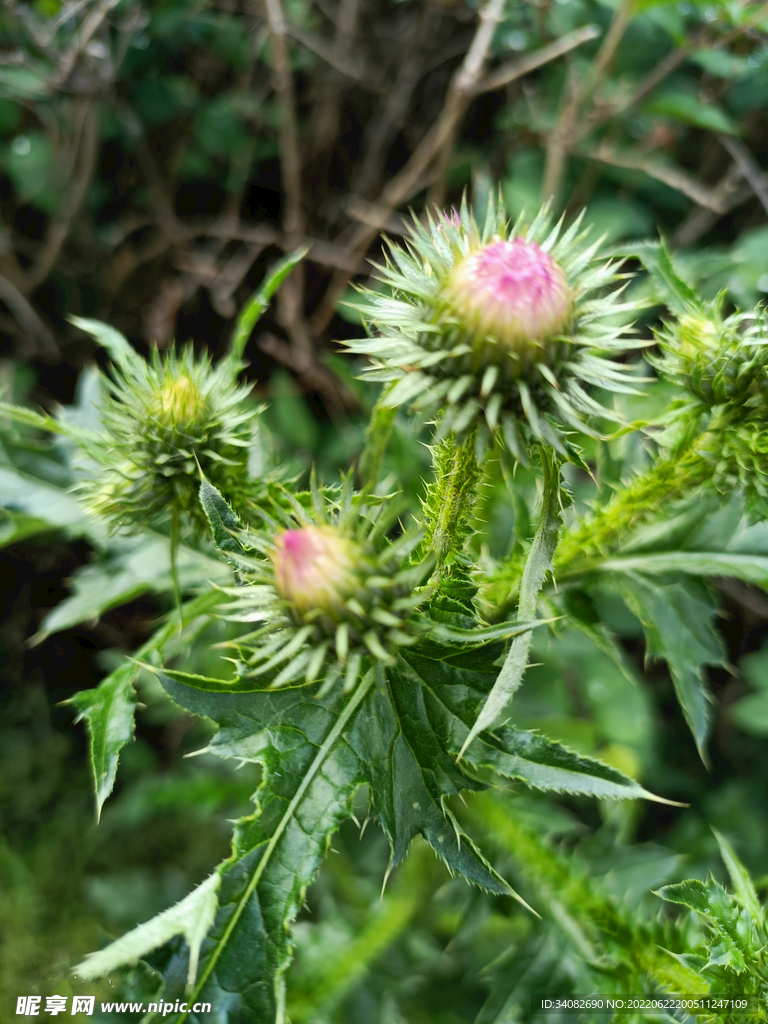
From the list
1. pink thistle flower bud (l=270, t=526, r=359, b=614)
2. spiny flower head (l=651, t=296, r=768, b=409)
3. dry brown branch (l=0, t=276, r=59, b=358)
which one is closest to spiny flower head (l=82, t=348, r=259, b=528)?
pink thistle flower bud (l=270, t=526, r=359, b=614)

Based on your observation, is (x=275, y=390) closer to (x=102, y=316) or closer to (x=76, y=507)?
(x=102, y=316)

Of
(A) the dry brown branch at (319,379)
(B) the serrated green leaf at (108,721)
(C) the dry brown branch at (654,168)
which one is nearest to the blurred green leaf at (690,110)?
(C) the dry brown branch at (654,168)

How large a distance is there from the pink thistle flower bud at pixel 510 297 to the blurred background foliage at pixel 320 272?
1.18 meters

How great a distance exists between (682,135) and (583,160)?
1.95ft

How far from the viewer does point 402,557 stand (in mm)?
1599

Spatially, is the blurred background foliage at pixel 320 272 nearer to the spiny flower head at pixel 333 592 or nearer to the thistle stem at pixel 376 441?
the thistle stem at pixel 376 441

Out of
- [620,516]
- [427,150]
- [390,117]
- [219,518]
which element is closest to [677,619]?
[620,516]

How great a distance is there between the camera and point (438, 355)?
150cm

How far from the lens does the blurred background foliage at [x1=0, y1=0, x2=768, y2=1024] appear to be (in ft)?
9.89

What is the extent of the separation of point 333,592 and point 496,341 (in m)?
0.59

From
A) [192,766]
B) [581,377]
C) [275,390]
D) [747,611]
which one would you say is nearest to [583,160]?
[275,390]

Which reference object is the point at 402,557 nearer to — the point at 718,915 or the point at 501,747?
the point at 501,747

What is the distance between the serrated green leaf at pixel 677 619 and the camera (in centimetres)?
225

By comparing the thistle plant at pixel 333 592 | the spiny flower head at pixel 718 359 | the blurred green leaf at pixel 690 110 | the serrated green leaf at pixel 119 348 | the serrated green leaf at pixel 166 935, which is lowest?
the serrated green leaf at pixel 166 935
